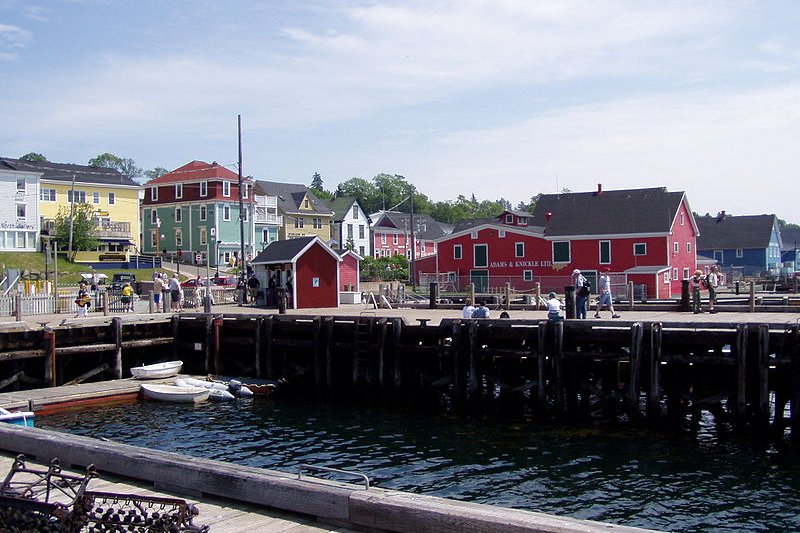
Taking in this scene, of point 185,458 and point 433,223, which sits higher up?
point 433,223

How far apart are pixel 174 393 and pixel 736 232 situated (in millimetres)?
91836

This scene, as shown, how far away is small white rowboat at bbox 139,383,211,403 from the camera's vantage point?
81.0ft

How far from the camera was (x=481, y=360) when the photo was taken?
2372cm

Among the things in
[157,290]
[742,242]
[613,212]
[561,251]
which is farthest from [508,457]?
[742,242]

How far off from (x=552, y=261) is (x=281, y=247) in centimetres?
2662

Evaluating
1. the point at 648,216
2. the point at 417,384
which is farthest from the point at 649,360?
the point at 648,216

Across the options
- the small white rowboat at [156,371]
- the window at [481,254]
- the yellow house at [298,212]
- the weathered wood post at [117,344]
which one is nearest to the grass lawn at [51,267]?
the yellow house at [298,212]

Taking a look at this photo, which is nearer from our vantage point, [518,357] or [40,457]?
[40,457]

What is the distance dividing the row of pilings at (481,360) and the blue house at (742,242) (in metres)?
82.4

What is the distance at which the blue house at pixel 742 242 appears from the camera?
3944 inches

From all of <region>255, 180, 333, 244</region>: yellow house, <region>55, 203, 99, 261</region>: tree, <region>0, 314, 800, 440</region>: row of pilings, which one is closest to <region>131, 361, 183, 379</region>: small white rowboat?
<region>0, 314, 800, 440</region>: row of pilings

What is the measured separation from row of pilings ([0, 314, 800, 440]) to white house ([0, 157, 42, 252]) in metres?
49.5

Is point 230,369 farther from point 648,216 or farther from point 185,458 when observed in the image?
point 648,216

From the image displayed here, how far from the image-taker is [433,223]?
125562 mm
